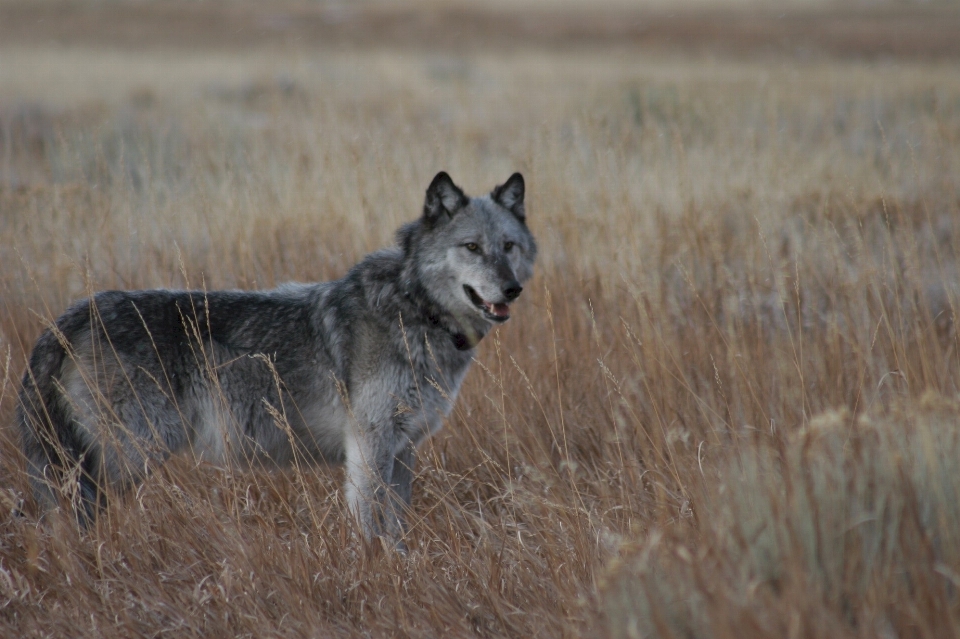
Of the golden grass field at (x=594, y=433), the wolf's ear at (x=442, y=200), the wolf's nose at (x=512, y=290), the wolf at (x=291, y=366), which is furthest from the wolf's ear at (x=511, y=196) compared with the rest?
Result: the wolf's nose at (x=512, y=290)

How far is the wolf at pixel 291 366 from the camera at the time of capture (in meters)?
3.39

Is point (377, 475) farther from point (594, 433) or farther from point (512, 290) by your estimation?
point (594, 433)

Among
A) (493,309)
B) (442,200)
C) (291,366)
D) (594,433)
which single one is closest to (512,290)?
(493,309)

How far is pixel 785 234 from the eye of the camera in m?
7.25

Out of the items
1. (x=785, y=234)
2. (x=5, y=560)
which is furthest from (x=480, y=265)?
(x=785, y=234)

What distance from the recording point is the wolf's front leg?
339 centimetres

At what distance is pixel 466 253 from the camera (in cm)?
381

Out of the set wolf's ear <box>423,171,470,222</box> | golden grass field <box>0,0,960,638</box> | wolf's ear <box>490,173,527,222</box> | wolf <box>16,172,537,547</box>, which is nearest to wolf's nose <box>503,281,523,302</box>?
wolf <box>16,172,537,547</box>

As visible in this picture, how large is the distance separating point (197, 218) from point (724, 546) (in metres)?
5.09

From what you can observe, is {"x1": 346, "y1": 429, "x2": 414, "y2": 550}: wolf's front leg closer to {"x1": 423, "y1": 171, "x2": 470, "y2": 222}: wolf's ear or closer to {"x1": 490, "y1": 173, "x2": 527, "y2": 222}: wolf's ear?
{"x1": 423, "y1": 171, "x2": 470, "y2": 222}: wolf's ear

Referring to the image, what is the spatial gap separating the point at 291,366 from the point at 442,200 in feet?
3.71

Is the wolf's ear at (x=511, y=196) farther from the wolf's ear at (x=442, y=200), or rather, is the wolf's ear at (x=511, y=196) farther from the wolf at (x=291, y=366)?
the wolf's ear at (x=442, y=200)

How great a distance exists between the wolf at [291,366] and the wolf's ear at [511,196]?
3cm

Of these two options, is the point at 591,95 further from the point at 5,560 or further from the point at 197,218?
the point at 5,560
